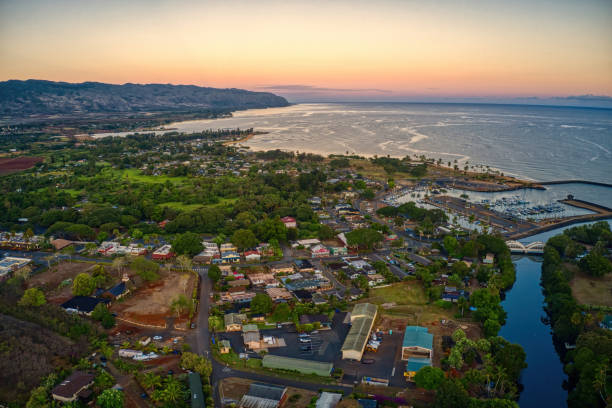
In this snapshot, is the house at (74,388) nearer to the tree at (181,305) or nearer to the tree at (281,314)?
the tree at (181,305)

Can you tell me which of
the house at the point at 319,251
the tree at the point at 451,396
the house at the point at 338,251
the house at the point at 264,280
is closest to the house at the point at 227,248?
the house at the point at 264,280

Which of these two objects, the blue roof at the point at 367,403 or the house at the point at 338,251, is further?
the house at the point at 338,251

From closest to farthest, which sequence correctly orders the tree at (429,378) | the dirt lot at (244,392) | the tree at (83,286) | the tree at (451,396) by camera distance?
the tree at (451,396)
the dirt lot at (244,392)
the tree at (429,378)
the tree at (83,286)

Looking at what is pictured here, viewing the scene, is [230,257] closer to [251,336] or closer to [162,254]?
[162,254]

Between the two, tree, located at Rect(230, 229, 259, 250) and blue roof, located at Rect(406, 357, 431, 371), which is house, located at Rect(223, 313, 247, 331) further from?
tree, located at Rect(230, 229, 259, 250)

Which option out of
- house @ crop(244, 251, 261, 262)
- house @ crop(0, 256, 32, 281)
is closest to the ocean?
house @ crop(244, 251, 261, 262)
